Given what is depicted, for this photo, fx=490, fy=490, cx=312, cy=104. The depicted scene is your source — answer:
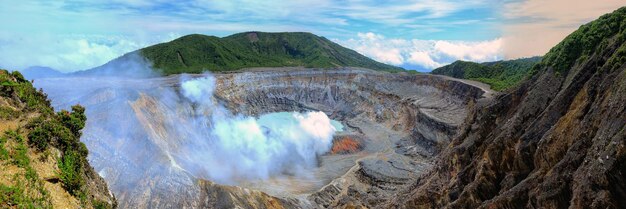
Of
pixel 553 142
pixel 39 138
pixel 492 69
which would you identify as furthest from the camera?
pixel 492 69

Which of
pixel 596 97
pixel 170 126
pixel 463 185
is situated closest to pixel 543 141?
pixel 596 97

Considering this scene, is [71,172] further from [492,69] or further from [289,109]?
[492,69]

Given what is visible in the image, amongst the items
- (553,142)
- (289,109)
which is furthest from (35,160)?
(289,109)

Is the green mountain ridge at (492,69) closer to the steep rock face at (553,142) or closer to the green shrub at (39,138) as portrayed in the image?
the steep rock face at (553,142)

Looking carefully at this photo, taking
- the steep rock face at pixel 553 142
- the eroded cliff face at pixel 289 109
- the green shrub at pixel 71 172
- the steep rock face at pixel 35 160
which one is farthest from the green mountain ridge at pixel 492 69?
the green shrub at pixel 71 172

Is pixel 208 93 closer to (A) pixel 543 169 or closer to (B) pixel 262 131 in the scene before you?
(B) pixel 262 131

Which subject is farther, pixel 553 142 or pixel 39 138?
pixel 553 142
